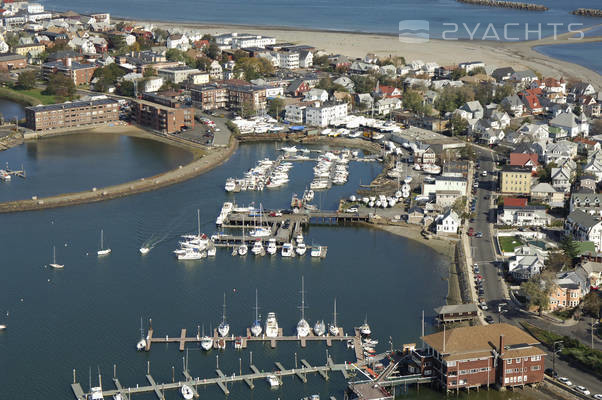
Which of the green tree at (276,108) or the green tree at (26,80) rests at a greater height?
the green tree at (26,80)

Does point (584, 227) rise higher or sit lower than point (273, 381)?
higher

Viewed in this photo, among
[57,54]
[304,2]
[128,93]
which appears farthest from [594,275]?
[304,2]

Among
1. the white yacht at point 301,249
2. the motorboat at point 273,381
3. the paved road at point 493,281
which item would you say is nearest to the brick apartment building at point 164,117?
the paved road at point 493,281

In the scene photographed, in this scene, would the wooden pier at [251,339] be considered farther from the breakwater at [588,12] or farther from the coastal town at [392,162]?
the breakwater at [588,12]

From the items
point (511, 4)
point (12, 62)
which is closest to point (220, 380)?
point (12, 62)

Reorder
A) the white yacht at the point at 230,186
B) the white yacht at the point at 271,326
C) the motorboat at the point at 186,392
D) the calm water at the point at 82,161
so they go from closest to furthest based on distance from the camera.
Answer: the motorboat at the point at 186,392
the white yacht at the point at 271,326
the white yacht at the point at 230,186
the calm water at the point at 82,161

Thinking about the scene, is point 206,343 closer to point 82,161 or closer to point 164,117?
point 82,161

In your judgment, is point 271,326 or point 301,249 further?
point 301,249
